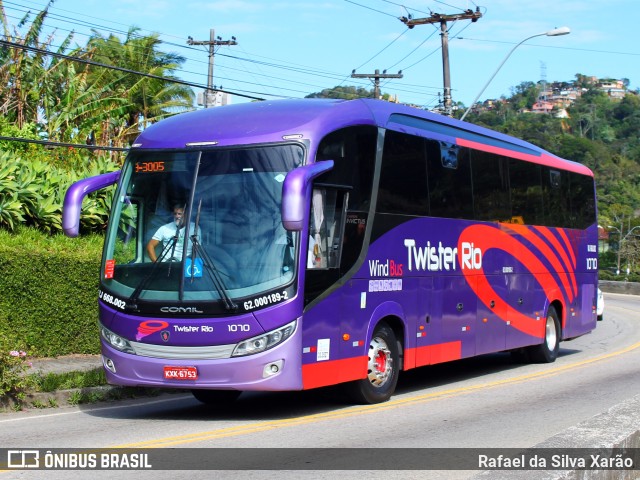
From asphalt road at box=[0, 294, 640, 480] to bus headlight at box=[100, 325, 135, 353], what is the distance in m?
0.82

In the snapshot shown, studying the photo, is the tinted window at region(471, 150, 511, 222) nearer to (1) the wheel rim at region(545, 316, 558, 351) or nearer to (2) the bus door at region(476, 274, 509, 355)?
(2) the bus door at region(476, 274, 509, 355)

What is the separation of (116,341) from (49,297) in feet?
19.8

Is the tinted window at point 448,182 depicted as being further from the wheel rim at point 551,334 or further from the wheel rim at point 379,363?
the wheel rim at point 551,334

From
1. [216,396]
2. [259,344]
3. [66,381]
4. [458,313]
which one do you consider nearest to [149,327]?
[259,344]

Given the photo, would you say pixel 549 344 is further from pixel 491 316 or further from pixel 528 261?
pixel 491 316

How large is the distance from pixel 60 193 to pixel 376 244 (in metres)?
10.6

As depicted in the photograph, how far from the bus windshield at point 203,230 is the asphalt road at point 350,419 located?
59.2 inches

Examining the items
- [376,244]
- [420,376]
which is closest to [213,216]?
[376,244]

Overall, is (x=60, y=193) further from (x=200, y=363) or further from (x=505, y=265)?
(x=200, y=363)

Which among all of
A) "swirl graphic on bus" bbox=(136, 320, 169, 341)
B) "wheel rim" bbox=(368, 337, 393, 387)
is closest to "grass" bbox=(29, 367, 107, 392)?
"swirl graphic on bus" bbox=(136, 320, 169, 341)

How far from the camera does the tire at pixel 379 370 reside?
1193cm

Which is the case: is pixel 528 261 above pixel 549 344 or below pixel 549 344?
above

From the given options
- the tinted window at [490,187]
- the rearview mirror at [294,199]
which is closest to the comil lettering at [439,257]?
the tinted window at [490,187]

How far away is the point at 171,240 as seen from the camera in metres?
10.7
